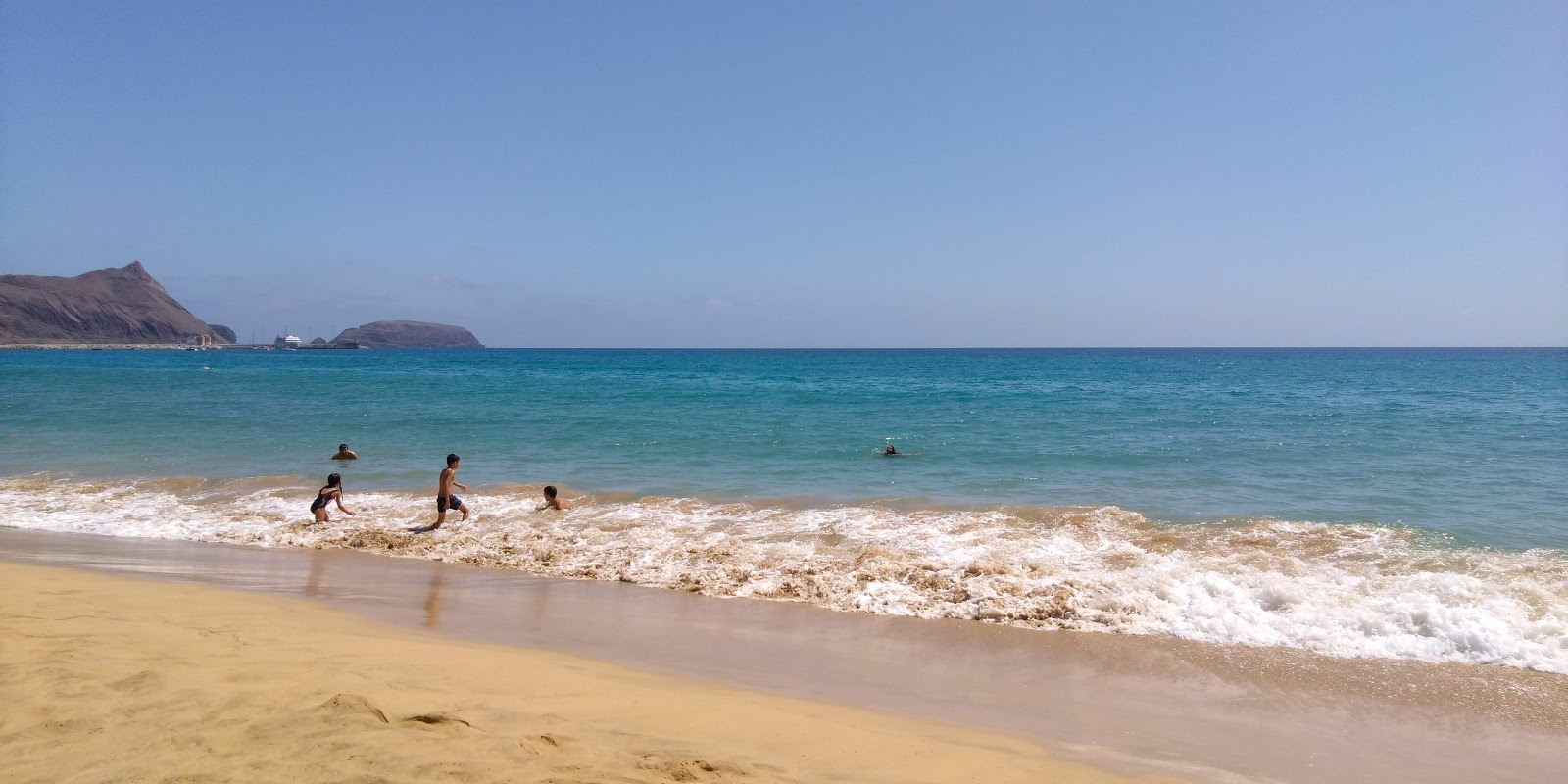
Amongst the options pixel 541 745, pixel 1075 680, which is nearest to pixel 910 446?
pixel 1075 680

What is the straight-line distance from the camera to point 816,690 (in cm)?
600

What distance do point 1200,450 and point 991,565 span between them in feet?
39.5

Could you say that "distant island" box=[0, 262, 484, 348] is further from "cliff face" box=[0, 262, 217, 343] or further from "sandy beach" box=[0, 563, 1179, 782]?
"sandy beach" box=[0, 563, 1179, 782]

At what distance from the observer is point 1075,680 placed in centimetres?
635

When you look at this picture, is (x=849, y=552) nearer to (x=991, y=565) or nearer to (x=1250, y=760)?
(x=991, y=565)

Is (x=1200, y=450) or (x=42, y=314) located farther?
(x=42, y=314)

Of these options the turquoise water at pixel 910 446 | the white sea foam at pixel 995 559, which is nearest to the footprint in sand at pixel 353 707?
the white sea foam at pixel 995 559

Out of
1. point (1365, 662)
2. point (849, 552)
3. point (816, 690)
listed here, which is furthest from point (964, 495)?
point (816, 690)

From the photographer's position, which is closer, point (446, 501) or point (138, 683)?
point (138, 683)

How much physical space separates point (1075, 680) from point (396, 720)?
15.5ft

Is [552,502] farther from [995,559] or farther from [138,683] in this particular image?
[138,683]

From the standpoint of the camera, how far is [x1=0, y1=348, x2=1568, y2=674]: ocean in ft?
26.7

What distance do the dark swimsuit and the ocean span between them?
308 millimetres

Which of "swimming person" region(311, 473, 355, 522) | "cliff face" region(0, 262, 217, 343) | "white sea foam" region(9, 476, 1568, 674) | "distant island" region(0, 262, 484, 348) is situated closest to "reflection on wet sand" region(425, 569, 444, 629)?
"white sea foam" region(9, 476, 1568, 674)
